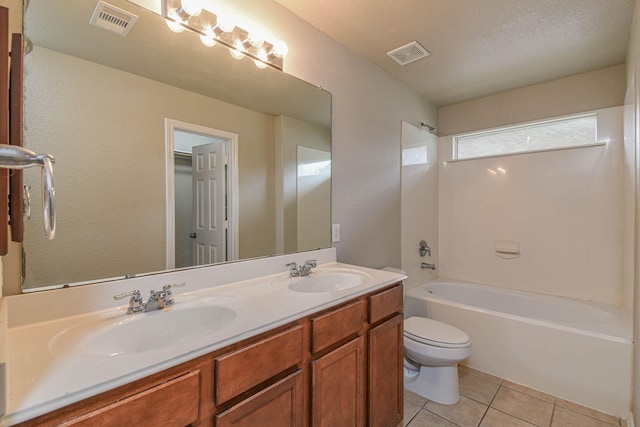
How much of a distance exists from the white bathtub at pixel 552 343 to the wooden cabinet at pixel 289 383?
105 cm

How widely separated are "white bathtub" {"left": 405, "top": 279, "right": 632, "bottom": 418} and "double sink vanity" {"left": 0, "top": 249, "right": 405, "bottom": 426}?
1.06 m

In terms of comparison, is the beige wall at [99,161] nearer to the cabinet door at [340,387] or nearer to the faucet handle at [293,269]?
the faucet handle at [293,269]

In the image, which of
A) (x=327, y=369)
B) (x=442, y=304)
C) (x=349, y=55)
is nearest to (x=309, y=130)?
(x=349, y=55)

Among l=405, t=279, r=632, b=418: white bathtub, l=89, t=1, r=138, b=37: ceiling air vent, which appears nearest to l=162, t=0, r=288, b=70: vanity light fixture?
l=89, t=1, r=138, b=37: ceiling air vent

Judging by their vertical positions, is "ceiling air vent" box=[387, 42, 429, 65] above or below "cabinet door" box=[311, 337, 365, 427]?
above

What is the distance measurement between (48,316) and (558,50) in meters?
3.18

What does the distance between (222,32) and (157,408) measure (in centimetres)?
151

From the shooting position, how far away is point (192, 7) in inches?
51.1

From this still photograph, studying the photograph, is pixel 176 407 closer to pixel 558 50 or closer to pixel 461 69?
pixel 461 69

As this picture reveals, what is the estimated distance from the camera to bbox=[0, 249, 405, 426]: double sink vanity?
64cm

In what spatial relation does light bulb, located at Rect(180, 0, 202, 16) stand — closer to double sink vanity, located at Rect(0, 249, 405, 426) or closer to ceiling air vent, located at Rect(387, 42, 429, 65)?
double sink vanity, located at Rect(0, 249, 405, 426)

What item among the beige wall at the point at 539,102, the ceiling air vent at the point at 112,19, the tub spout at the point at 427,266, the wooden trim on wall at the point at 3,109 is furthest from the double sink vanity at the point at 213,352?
the beige wall at the point at 539,102

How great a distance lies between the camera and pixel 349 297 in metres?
1.27

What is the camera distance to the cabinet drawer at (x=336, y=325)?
112 centimetres
